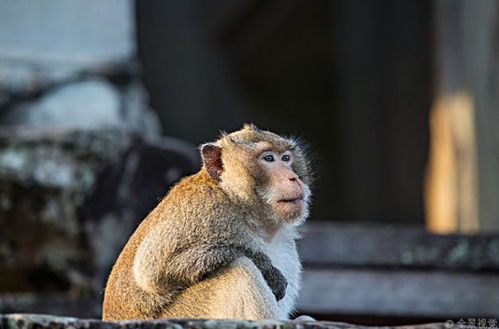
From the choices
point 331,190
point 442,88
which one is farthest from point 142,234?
point 331,190

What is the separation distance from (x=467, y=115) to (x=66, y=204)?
498 cm

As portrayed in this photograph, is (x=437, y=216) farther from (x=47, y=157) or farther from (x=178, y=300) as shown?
(x=178, y=300)

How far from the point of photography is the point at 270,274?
5207 millimetres

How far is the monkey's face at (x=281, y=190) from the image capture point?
5.43m

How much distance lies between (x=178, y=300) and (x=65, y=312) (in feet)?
6.58

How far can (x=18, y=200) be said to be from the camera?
7.09 meters

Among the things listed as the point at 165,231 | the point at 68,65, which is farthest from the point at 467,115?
the point at 165,231

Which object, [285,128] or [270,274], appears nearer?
[270,274]

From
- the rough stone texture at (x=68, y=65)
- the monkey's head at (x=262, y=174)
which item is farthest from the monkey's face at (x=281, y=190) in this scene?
the rough stone texture at (x=68, y=65)

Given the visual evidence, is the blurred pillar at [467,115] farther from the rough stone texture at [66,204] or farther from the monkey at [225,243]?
the monkey at [225,243]

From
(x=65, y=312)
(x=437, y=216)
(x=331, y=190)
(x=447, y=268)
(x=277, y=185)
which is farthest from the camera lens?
(x=331, y=190)

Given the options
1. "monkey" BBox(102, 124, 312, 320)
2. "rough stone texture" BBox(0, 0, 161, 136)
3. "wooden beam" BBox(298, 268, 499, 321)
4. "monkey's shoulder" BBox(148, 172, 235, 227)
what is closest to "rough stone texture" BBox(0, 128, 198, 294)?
"rough stone texture" BBox(0, 0, 161, 136)

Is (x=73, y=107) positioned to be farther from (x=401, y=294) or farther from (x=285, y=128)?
(x=285, y=128)

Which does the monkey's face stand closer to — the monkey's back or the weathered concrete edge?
the monkey's back
